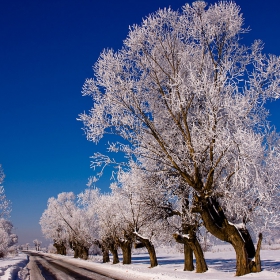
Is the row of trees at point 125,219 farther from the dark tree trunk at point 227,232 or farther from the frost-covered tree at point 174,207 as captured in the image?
the dark tree trunk at point 227,232

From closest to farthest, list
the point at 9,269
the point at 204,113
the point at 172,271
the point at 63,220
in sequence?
the point at 204,113
the point at 172,271
the point at 9,269
the point at 63,220

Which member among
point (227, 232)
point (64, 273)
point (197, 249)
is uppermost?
point (227, 232)

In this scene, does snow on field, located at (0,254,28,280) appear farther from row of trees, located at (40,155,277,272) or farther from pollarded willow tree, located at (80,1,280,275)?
pollarded willow tree, located at (80,1,280,275)

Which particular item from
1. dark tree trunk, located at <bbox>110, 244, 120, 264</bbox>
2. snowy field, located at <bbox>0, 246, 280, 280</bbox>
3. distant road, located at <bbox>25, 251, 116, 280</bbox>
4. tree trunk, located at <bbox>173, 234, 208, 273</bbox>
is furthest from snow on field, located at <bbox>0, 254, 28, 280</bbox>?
tree trunk, located at <bbox>173, 234, 208, 273</bbox>

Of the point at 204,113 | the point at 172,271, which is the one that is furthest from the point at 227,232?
the point at 172,271

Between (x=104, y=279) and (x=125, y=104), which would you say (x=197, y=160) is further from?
(x=104, y=279)

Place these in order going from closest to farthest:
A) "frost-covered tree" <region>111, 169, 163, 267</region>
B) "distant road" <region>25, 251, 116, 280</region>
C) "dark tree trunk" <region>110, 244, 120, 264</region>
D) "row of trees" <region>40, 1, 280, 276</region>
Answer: "row of trees" <region>40, 1, 280, 276</region>
"frost-covered tree" <region>111, 169, 163, 267</region>
"distant road" <region>25, 251, 116, 280</region>
"dark tree trunk" <region>110, 244, 120, 264</region>

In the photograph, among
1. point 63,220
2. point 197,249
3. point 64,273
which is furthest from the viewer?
point 63,220

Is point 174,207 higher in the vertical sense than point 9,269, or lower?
higher

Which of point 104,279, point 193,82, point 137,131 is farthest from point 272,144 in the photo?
point 104,279

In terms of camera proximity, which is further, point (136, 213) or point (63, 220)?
point (63, 220)

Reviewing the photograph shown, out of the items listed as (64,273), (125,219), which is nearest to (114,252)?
(125,219)

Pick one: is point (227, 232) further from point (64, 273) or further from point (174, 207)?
point (64, 273)

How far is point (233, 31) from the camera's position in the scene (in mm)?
13219
